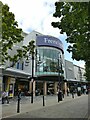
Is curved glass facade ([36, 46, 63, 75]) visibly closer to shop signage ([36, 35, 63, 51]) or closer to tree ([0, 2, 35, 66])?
shop signage ([36, 35, 63, 51])

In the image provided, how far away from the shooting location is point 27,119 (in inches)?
512

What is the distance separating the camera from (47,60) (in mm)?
63812

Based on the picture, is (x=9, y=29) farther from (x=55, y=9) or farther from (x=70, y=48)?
(x=70, y=48)

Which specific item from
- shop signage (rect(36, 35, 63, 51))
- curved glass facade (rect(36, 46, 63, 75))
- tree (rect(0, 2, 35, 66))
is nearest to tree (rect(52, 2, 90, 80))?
tree (rect(0, 2, 35, 66))

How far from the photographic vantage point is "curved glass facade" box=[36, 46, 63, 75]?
59656mm

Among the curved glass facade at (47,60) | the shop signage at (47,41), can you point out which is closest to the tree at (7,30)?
the curved glass facade at (47,60)

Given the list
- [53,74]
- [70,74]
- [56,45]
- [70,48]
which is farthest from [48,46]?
[70,48]

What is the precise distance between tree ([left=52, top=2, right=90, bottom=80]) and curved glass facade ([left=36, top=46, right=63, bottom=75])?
46.8 metres

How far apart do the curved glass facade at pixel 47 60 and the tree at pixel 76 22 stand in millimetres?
46850

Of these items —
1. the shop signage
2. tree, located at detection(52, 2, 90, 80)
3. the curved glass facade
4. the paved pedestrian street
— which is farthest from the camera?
the shop signage

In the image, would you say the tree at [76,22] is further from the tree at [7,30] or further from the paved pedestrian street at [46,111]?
the paved pedestrian street at [46,111]

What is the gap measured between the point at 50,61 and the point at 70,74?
20.7 meters

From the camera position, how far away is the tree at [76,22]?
941cm

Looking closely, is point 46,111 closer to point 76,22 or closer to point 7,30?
point 7,30
